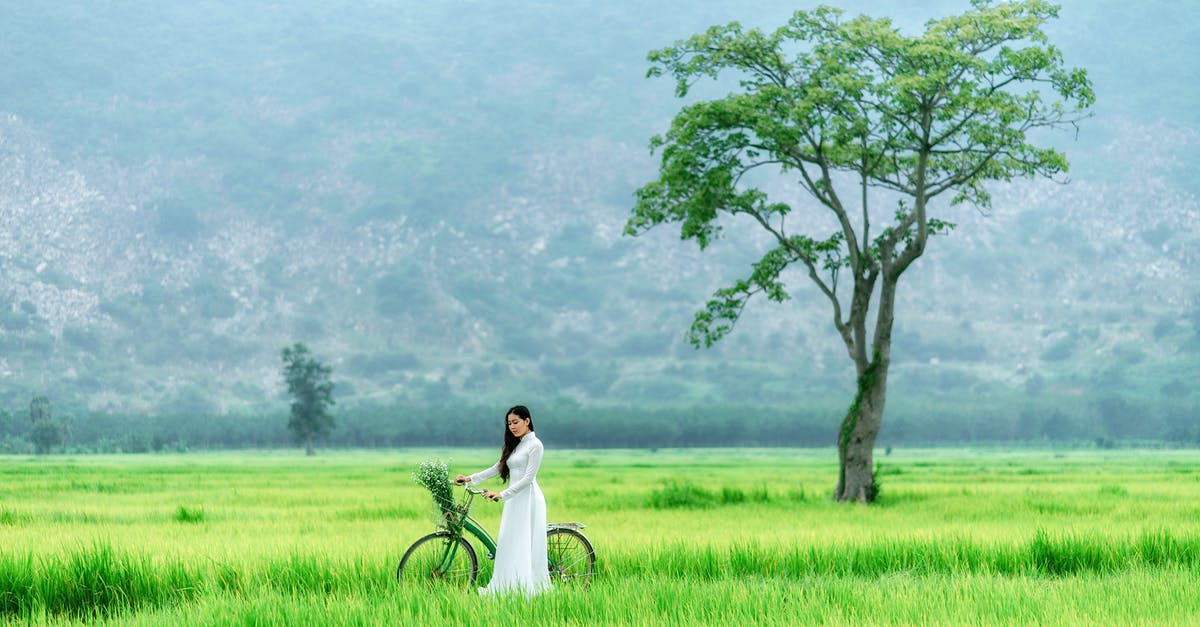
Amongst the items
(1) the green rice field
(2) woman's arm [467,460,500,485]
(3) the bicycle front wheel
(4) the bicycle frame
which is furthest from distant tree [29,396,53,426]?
(2) woman's arm [467,460,500,485]

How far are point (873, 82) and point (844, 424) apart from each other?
29.3 ft

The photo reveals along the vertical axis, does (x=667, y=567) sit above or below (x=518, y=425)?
below

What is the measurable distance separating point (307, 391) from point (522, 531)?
405ft

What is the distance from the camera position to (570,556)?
509 inches

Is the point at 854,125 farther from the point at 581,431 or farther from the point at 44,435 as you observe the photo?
the point at 581,431

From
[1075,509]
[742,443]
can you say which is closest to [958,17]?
[1075,509]

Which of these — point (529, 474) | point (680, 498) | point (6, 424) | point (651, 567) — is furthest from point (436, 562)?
point (6, 424)

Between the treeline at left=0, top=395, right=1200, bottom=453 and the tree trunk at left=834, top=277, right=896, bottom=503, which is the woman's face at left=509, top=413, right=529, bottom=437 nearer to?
the tree trunk at left=834, top=277, right=896, bottom=503

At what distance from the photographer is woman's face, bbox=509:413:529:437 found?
11.9 metres

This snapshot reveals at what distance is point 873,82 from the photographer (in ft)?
98.6

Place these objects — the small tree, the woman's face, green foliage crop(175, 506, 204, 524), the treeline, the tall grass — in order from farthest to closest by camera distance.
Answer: the treeline < the small tree < green foliage crop(175, 506, 204, 524) < the tall grass < the woman's face

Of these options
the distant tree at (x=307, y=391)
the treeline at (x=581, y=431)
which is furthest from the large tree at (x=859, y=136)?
the treeline at (x=581, y=431)

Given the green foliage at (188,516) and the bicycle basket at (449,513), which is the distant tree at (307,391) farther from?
the bicycle basket at (449,513)

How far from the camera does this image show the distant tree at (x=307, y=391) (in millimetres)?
130750
